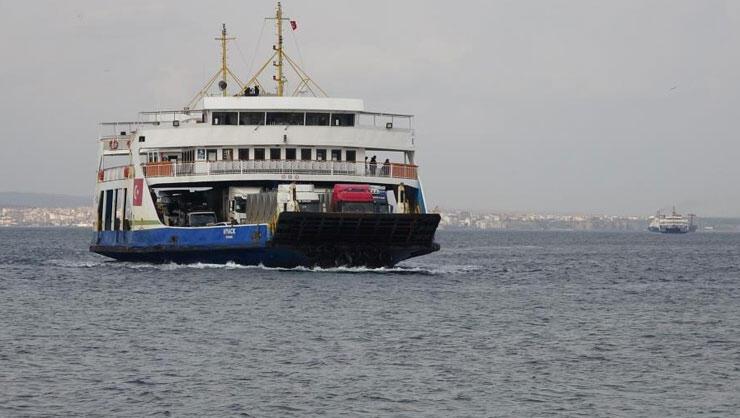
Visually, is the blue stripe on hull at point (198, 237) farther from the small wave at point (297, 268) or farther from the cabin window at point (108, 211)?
the cabin window at point (108, 211)

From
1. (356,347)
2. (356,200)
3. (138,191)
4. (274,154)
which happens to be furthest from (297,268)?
(356,347)

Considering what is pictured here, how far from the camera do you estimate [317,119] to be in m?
54.1

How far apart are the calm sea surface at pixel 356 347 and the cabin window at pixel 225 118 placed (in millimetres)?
7050

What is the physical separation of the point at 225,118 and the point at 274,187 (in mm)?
3821

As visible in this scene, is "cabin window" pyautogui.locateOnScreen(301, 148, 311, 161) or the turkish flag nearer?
"cabin window" pyautogui.locateOnScreen(301, 148, 311, 161)

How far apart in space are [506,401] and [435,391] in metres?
1.45

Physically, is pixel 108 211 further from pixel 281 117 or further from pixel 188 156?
pixel 281 117

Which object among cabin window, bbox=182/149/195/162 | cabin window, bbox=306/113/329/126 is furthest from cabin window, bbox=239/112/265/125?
cabin window, bbox=182/149/195/162

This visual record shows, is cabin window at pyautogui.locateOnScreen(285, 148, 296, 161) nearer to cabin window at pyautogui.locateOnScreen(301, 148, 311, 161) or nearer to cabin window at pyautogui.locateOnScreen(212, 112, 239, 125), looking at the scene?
cabin window at pyautogui.locateOnScreen(301, 148, 311, 161)

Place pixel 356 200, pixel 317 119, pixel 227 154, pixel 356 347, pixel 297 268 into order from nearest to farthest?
1. pixel 356 347
2. pixel 356 200
3. pixel 297 268
4. pixel 227 154
5. pixel 317 119

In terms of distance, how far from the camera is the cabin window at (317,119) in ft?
177

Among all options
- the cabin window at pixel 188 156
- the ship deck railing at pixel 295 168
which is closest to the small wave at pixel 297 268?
the ship deck railing at pixel 295 168

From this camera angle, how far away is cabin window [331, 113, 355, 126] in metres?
54.2

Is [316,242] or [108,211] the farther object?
[108,211]
